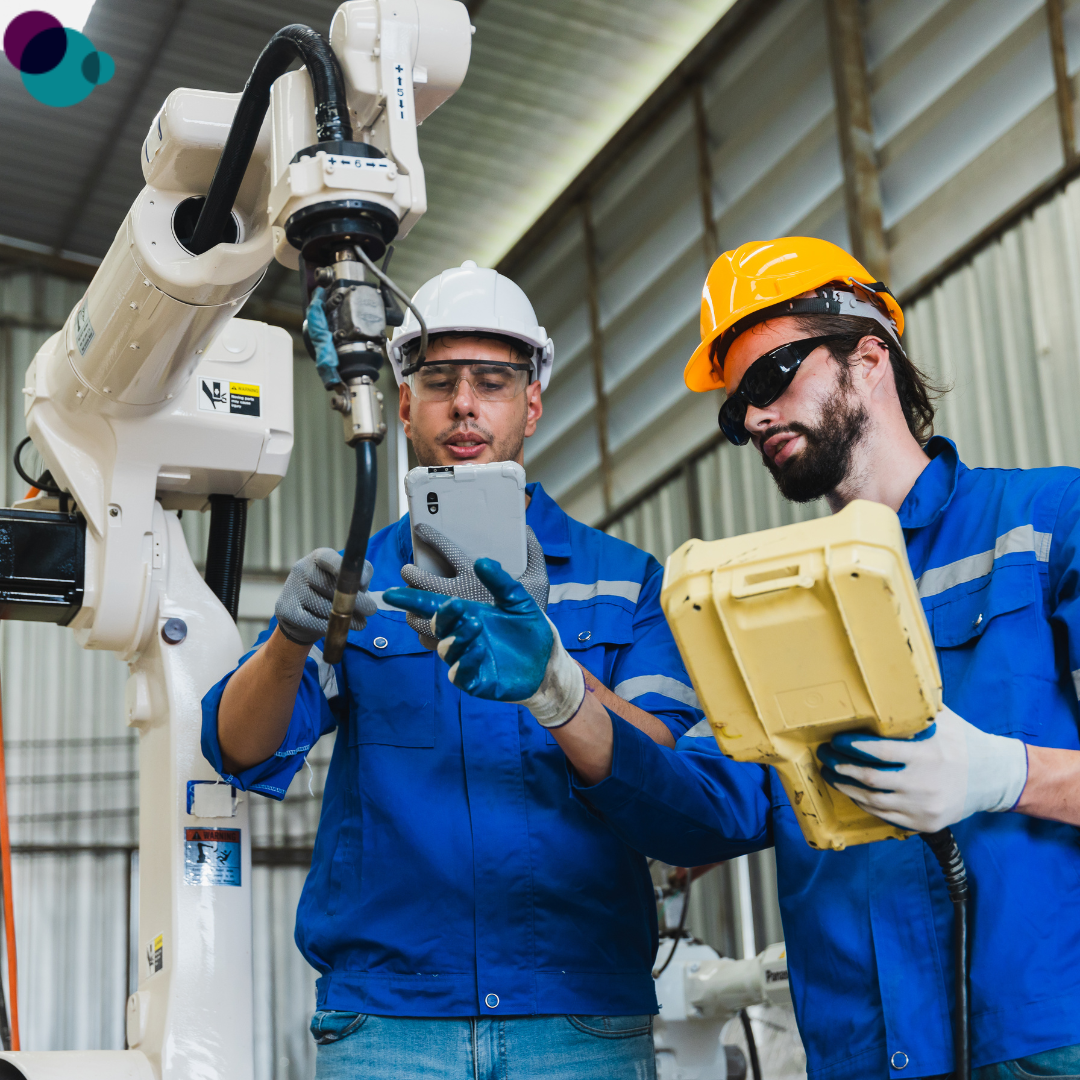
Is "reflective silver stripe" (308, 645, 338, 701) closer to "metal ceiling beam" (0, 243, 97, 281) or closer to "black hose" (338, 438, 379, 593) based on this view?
"black hose" (338, 438, 379, 593)

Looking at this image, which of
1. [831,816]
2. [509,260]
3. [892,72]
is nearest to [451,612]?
[831,816]

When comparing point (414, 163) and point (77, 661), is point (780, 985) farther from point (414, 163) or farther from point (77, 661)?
point (77, 661)

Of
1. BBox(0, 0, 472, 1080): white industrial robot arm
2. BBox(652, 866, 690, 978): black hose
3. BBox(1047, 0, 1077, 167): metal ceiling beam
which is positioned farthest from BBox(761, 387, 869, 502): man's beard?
BBox(1047, 0, 1077, 167): metal ceiling beam

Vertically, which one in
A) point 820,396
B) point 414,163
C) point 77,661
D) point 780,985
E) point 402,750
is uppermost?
point 77,661

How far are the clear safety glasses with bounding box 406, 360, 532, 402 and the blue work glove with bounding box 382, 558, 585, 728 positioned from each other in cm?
76

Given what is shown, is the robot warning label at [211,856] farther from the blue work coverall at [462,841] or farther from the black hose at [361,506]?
the black hose at [361,506]

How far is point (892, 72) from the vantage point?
615 centimetres

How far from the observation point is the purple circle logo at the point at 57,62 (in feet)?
23.8

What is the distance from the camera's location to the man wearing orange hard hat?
1498 mm

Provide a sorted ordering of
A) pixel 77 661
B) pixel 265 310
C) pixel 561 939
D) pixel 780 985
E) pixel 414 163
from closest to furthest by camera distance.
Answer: pixel 414 163, pixel 561 939, pixel 780 985, pixel 77 661, pixel 265 310

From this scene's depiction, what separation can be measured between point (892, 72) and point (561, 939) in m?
5.39

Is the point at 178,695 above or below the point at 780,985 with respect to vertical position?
above

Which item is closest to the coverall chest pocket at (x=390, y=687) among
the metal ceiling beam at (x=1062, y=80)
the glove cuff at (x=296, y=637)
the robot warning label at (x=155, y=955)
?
the glove cuff at (x=296, y=637)

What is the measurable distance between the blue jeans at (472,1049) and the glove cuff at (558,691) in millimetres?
487
